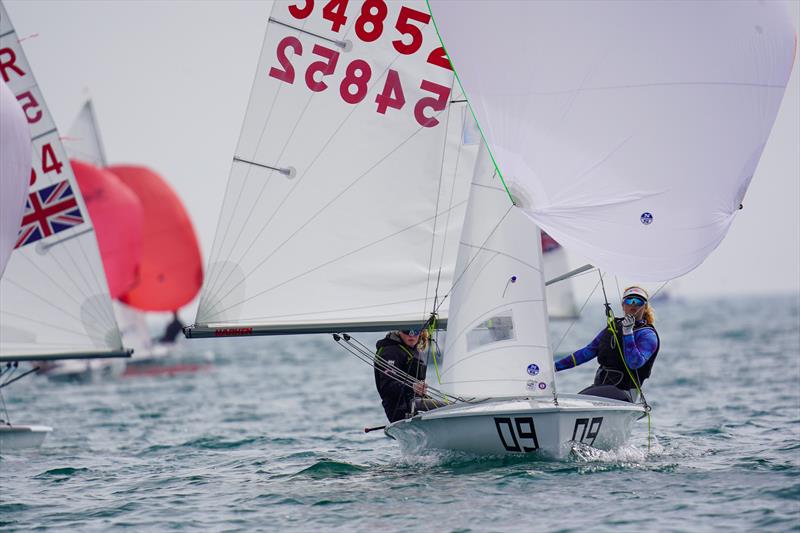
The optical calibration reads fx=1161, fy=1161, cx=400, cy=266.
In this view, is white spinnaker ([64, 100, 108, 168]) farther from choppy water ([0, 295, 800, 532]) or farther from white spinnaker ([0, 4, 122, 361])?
white spinnaker ([0, 4, 122, 361])

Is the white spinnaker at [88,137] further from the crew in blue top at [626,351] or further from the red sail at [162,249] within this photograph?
the crew in blue top at [626,351]

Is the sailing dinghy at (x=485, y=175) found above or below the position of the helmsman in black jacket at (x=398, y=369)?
above

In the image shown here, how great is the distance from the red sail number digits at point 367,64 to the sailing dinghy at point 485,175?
0.02 metres

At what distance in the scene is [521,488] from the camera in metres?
8.98

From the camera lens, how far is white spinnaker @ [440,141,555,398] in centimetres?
959

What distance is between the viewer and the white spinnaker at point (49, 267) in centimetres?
1370

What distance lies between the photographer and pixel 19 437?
532 inches

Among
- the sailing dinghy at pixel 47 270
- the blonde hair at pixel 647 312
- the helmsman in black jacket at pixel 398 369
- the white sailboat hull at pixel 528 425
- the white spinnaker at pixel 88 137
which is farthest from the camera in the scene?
the white spinnaker at pixel 88 137

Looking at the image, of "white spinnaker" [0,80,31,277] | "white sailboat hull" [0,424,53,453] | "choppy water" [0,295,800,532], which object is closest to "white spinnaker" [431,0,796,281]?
"choppy water" [0,295,800,532]

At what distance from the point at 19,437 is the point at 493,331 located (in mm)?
6647

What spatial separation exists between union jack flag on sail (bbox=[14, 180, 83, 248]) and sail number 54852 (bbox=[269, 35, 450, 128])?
4.56 metres

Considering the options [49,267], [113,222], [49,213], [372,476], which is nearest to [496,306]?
[372,476]

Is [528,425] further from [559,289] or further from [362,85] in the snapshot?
[559,289]

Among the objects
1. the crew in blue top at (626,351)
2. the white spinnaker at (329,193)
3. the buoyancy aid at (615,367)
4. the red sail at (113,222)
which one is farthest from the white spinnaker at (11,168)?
the red sail at (113,222)
